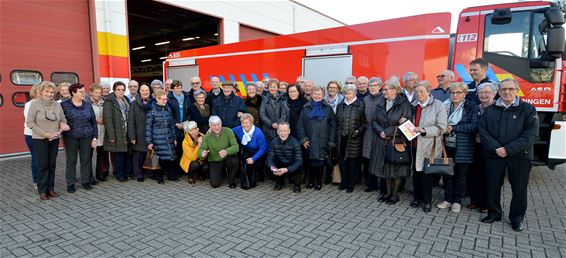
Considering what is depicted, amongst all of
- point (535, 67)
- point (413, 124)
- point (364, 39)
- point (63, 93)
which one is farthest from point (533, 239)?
point (63, 93)

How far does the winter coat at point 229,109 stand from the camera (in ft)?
19.4

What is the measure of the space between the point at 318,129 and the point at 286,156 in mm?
646

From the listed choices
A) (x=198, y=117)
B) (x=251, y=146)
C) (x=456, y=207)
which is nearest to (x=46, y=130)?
(x=198, y=117)

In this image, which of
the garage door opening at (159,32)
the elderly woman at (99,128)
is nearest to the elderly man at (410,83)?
the elderly woman at (99,128)

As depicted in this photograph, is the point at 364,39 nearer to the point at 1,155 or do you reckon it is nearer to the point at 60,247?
the point at 60,247

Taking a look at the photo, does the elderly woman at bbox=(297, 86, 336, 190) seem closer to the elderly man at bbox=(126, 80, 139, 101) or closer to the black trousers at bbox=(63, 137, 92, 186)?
the elderly man at bbox=(126, 80, 139, 101)

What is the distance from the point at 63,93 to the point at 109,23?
477 centimetres

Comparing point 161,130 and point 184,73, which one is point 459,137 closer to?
point 161,130

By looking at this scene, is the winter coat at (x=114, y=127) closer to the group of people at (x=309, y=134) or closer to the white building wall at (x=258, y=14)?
the group of people at (x=309, y=134)

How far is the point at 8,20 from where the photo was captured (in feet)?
25.2

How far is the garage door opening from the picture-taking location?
12766mm

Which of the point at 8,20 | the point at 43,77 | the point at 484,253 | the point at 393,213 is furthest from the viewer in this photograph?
the point at 43,77

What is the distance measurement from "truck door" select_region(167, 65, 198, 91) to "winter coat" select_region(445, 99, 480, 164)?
7.13 m

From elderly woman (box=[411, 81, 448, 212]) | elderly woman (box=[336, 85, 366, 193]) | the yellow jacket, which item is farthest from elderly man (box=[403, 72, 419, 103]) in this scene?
the yellow jacket
